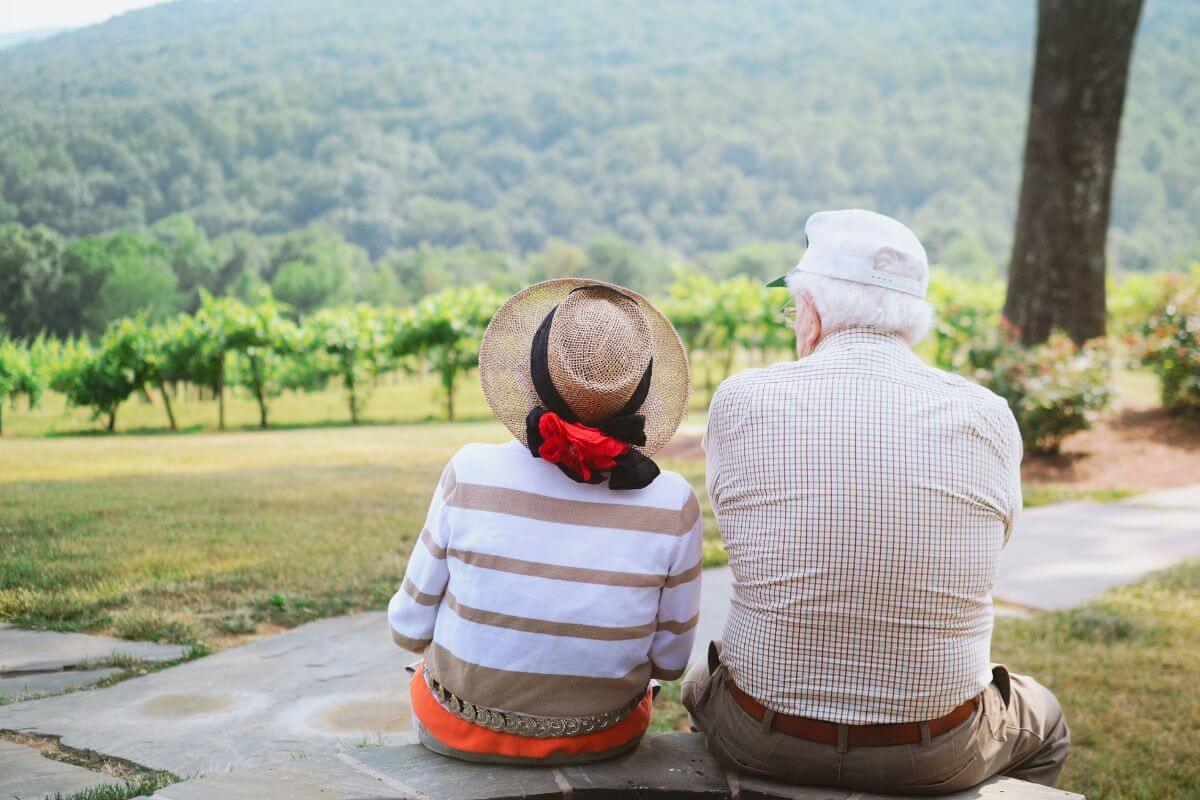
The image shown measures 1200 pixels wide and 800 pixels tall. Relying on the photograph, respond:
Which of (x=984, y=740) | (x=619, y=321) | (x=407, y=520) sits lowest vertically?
(x=407, y=520)

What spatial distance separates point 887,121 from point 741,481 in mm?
34211

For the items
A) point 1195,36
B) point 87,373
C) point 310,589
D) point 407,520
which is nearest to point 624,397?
point 310,589

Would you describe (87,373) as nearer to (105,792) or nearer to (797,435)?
(105,792)

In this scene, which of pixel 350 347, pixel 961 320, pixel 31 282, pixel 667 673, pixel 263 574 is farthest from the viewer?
pixel 961 320

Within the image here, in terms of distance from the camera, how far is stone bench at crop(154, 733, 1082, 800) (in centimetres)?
198

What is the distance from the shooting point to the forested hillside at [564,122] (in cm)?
480

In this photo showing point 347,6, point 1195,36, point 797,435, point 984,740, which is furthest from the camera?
point 1195,36

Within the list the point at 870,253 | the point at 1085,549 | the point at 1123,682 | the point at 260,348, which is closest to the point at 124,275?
the point at 260,348

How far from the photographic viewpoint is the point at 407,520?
5.60m

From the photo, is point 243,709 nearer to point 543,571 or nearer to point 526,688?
point 526,688

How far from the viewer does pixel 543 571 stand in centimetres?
207

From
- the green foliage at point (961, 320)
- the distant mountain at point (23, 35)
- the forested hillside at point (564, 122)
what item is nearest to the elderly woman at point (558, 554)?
the forested hillside at point (564, 122)

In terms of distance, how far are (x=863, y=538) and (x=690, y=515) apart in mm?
348

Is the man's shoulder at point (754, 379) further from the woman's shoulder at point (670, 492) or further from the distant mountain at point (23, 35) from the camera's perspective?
the distant mountain at point (23, 35)
